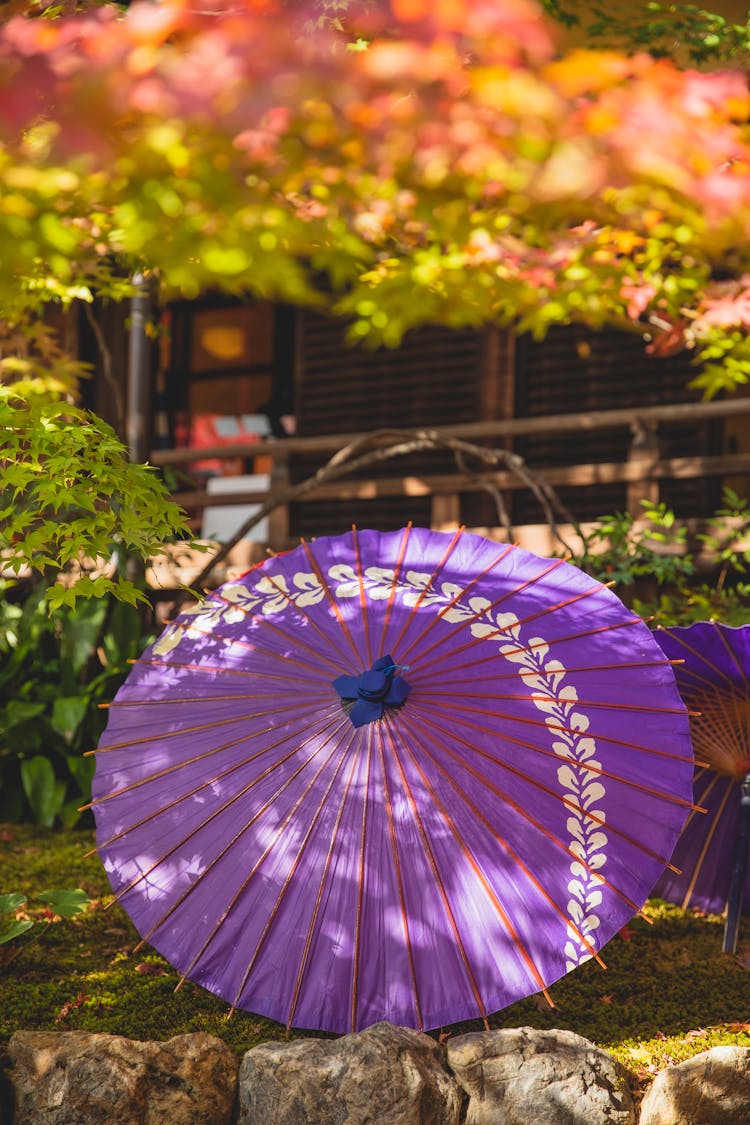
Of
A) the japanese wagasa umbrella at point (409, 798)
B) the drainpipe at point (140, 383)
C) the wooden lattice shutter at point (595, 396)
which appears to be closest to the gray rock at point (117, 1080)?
the japanese wagasa umbrella at point (409, 798)

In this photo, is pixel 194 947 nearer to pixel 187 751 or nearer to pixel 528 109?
pixel 187 751

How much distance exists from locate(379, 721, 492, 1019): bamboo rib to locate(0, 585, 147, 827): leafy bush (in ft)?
11.2

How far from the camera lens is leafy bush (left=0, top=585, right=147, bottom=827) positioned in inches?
252

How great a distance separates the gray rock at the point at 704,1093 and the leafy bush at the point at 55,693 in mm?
3998

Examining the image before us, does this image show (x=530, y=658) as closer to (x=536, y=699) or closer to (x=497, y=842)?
(x=536, y=699)

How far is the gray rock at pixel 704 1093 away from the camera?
3256 mm

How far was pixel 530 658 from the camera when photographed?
3643mm

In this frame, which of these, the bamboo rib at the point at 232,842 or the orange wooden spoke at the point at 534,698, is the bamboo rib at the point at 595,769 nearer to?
the orange wooden spoke at the point at 534,698

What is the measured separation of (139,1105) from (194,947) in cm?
50

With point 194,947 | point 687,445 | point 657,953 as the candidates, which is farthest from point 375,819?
point 687,445

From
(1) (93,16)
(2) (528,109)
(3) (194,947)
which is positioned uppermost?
(1) (93,16)

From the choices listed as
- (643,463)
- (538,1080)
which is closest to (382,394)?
(643,463)

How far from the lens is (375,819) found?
3.46m

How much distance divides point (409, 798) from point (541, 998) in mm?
1390
